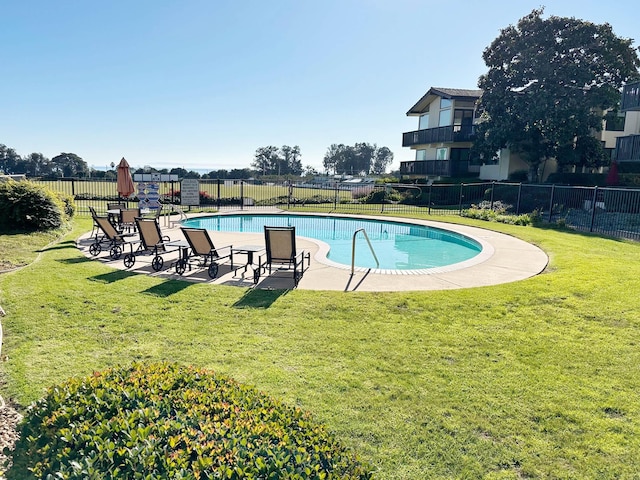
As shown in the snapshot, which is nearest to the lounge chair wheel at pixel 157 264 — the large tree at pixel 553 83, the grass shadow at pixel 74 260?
the grass shadow at pixel 74 260

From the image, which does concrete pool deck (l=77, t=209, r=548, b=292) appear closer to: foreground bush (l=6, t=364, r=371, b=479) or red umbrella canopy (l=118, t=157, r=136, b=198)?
red umbrella canopy (l=118, t=157, r=136, b=198)

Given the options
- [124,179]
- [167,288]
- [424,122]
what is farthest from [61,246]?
[424,122]

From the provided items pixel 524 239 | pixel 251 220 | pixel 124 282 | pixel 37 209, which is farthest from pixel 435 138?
pixel 124 282

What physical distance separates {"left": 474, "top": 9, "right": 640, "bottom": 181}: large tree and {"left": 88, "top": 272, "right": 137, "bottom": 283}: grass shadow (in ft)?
80.3

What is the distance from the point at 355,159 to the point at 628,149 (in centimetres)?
10334

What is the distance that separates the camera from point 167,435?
193 cm

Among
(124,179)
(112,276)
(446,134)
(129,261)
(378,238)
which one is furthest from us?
(446,134)

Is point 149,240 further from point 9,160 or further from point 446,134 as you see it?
point 9,160

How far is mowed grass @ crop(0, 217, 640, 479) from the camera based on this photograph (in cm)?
320

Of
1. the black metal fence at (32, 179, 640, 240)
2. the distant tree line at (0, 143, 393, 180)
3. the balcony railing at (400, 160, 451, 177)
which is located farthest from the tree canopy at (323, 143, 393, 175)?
the black metal fence at (32, 179, 640, 240)

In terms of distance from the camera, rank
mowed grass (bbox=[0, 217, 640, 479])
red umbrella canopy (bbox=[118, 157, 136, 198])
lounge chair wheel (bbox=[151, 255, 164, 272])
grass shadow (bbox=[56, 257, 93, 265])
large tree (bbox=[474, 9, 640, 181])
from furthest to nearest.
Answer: large tree (bbox=[474, 9, 640, 181]), red umbrella canopy (bbox=[118, 157, 136, 198]), grass shadow (bbox=[56, 257, 93, 265]), lounge chair wheel (bbox=[151, 255, 164, 272]), mowed grass (bbox=[0, 217, 640, 479])

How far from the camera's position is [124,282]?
7.41 metres

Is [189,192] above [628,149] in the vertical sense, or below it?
below

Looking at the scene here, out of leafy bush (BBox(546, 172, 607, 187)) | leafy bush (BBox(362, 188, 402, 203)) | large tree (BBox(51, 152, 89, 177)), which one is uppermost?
large tree (BBox(51, 152, 89, 177))
